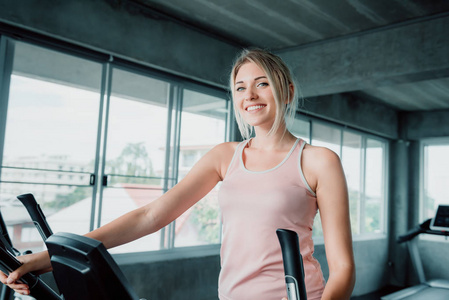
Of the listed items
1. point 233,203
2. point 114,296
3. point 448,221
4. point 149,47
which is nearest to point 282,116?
point 233,203

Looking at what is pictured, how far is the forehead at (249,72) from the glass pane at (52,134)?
7.57 ft

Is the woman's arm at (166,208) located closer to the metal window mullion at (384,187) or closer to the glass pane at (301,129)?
the glass pane at (301,129)

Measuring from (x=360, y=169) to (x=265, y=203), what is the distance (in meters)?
6.66

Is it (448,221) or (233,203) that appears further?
(448,221)

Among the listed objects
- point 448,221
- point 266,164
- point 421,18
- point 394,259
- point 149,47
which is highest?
point 421,18

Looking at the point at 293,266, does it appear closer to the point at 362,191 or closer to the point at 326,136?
the point at 326,136

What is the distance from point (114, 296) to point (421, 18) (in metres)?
3.88

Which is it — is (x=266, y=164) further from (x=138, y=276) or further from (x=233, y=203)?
(x=138, y=276)

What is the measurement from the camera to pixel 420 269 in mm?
5879

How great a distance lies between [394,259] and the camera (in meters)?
7.95

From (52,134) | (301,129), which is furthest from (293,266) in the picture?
(301,129)

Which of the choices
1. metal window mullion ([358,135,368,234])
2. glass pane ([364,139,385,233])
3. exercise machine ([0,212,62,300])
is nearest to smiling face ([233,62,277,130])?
exercise machine ([0,212,62,300])

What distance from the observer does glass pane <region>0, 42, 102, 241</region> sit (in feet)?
9.86

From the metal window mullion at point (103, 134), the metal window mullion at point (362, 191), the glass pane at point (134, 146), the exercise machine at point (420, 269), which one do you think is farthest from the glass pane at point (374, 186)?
the metal window mullion at point (103, 134)
